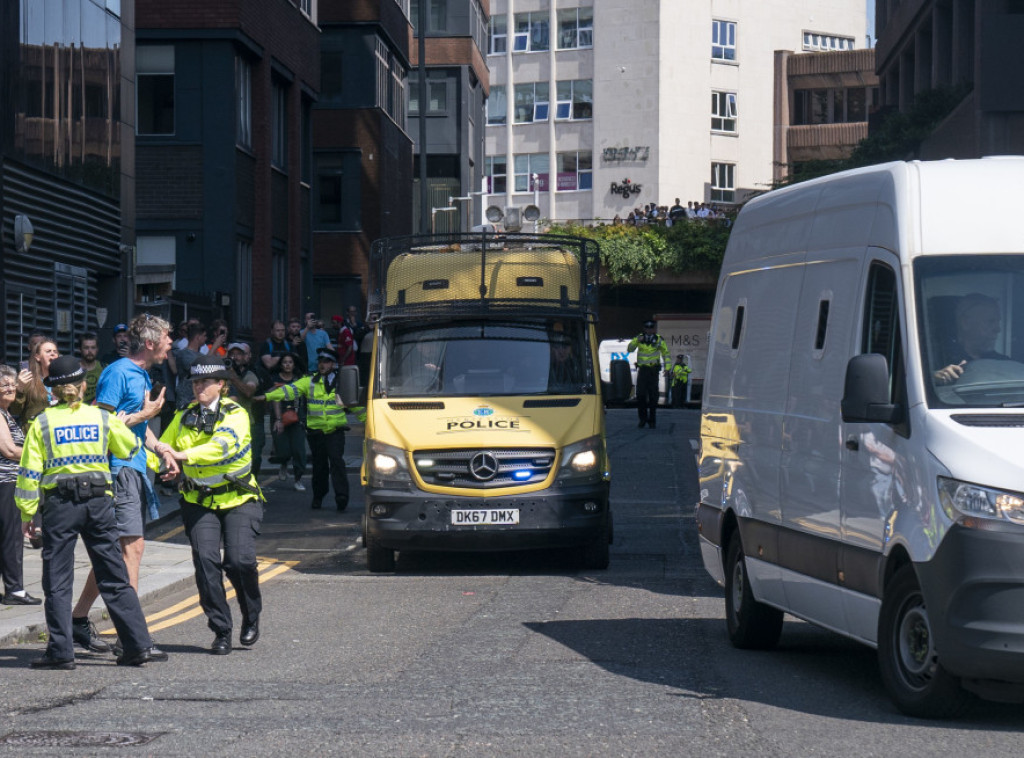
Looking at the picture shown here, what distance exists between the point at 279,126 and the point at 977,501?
107ft

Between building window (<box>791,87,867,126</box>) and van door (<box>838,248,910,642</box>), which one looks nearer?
van door (<box>838,248,910,642</box>)

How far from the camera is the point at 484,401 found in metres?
14.8

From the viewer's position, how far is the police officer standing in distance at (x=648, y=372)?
1314 inches

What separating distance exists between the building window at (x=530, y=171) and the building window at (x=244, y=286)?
5007cm

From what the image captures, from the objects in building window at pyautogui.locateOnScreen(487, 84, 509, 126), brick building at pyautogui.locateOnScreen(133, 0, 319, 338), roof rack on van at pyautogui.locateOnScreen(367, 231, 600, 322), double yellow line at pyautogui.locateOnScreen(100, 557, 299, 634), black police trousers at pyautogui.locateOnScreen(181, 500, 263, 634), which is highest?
building window at pyautogui.locateOnScreen(487, 84, 509, 126)

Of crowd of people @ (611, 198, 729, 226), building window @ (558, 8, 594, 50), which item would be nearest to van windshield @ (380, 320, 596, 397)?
crowd of people @ (611, 198, 729, 226)

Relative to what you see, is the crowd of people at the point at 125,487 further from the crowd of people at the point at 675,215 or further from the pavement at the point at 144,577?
the crowd of people at the point at 675,215

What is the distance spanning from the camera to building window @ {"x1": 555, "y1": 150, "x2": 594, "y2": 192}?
277ft

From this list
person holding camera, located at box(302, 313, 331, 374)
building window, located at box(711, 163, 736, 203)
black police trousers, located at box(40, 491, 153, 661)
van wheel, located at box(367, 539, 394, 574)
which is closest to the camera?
black police trousers, located at box(40, 491, 153, 661)

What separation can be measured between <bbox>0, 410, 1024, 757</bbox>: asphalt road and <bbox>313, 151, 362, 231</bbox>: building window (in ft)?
115

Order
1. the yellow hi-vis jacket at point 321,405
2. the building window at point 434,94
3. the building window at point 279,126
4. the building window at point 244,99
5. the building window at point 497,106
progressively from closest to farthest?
the yellow hi-vis jacket at point 321,405, the building window at point 244,99, the building window at point 279,126, the building window at point 434,94, the building window at point 497,106

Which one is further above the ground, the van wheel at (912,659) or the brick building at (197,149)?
the brick building at (197,149)

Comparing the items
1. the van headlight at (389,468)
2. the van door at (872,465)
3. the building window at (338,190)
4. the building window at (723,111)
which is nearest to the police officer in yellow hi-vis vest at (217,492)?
the van door at (872,465)

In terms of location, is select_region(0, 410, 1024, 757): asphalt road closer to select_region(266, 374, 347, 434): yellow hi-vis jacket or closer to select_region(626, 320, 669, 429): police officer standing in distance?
select_region(266, 374, 347, 434): yellow hi-vis jacket
